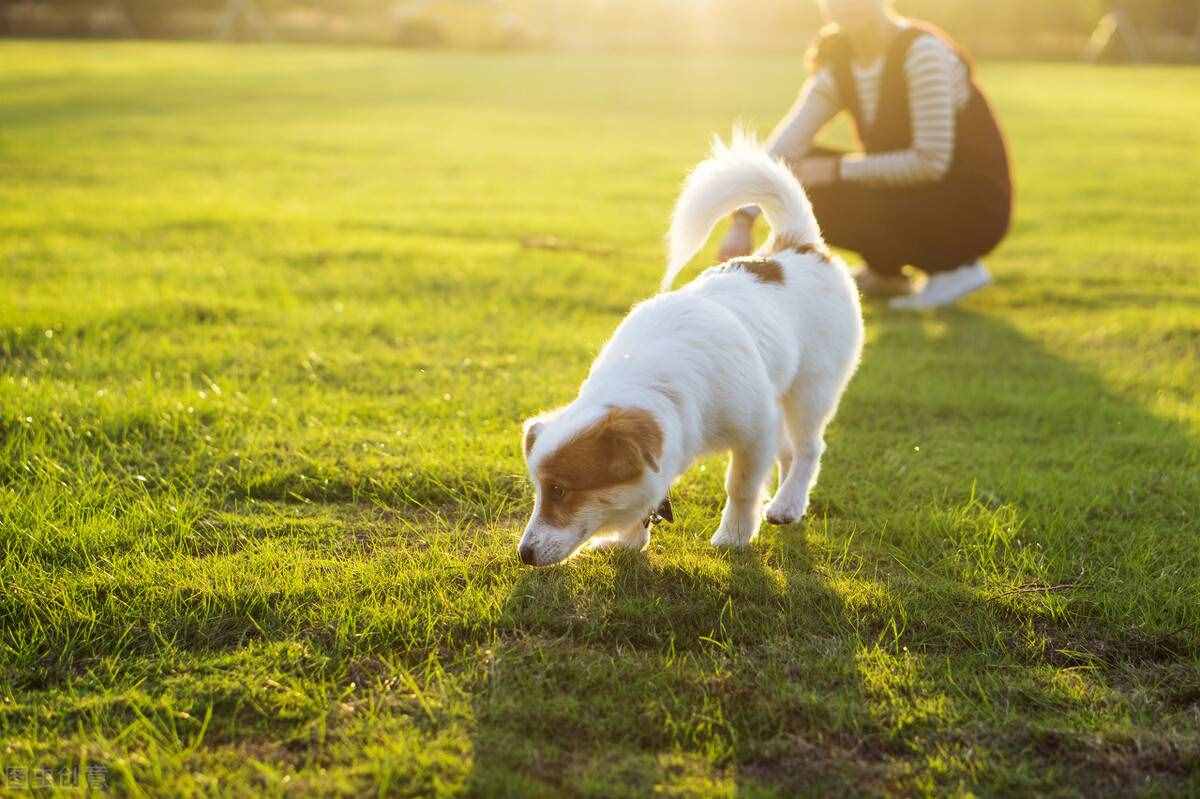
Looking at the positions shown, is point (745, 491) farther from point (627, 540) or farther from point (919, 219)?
point (919, 219)

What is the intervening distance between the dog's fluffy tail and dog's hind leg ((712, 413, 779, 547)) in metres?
0.79

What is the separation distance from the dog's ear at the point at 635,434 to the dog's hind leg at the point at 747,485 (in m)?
0.53

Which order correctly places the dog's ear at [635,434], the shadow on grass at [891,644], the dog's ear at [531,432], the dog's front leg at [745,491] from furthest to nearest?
the dog's front leg at [745,491], the dog's ear at [531,432], the dog's ear at [635,434], the shadow on grass at [891,644]

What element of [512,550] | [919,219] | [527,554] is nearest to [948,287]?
[919,219]

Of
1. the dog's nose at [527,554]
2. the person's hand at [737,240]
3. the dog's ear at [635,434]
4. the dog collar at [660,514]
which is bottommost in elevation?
the dog collar at [660,514]

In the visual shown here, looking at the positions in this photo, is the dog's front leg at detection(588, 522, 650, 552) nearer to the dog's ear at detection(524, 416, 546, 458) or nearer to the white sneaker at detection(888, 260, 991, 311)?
the dog's ear at detection(524, 416, 546, 458)

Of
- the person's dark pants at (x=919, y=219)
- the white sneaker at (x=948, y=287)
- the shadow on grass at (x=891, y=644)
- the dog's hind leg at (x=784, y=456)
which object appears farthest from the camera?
the white sneaker at (x=948, y=287)

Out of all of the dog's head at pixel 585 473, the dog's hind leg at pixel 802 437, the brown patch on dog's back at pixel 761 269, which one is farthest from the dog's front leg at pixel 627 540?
the brown patch on dog's back at pixel 761 269

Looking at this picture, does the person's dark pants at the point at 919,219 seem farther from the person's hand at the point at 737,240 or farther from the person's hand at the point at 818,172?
the person's hand at the point at 737,240

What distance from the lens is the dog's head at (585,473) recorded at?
3.04 m

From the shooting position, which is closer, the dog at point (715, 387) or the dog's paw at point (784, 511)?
the dog at point (715, 387)

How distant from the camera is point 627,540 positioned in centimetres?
363

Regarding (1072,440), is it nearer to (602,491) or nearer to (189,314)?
(602,491)

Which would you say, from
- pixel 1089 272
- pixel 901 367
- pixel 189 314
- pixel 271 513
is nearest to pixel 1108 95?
pixel 1089 272
